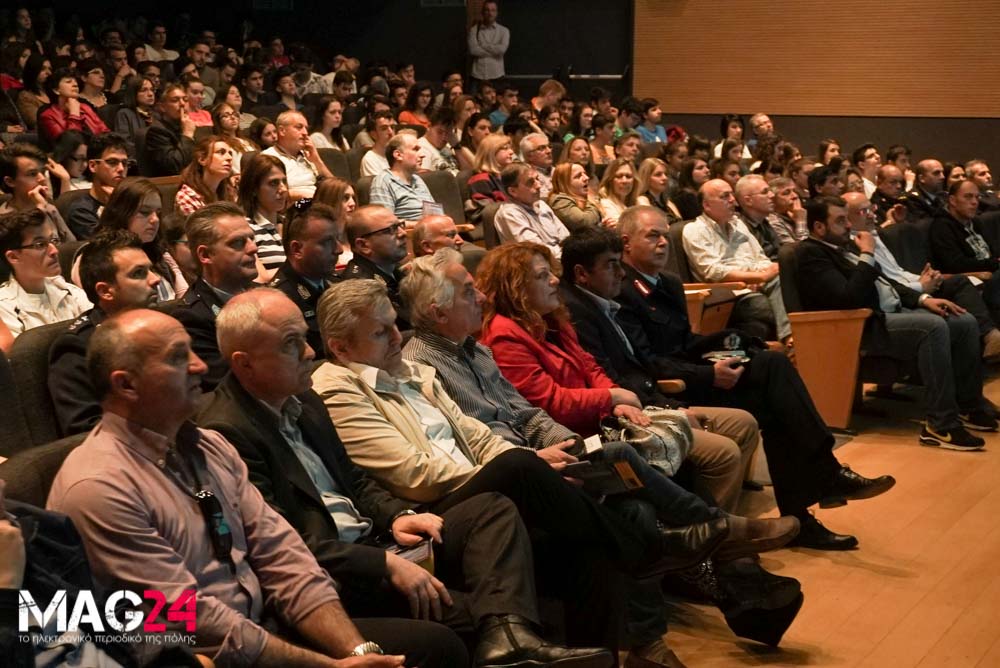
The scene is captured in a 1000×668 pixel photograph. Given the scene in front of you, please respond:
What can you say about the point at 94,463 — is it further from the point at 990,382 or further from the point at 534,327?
the point at 990,382

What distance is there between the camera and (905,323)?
479cm

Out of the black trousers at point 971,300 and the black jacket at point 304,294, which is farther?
the black trousers at point 971,300

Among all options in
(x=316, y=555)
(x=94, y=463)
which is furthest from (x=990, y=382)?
(x=94, y=463)

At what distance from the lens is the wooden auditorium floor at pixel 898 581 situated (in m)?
2.90

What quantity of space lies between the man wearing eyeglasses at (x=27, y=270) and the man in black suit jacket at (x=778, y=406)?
1702 millimetres

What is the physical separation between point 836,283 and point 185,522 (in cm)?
329

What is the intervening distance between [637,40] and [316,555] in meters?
10.4

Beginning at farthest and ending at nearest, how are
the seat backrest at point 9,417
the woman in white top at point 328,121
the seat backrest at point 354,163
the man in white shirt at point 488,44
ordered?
the man in white shirt at point 488,44 < the woman in white top at point 328,121 < the seat backrest at point 354,163 < the seat backrest at point 9,417

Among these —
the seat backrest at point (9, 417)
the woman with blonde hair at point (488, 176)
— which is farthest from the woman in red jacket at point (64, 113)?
the seat backrest at point (9, 417)

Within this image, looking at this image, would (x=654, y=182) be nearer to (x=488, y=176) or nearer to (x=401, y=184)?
(x=488, y=176)

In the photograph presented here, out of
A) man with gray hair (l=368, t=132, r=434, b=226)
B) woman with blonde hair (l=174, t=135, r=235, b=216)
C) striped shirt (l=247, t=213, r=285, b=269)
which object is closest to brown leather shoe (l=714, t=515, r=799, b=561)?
striped shirt (l=247, t=213, r=285, b=269)

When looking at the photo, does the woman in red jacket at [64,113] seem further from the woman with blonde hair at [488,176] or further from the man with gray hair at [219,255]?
the man with gray hair at [219,255]

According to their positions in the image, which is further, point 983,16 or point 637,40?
point 637,40

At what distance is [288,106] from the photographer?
843cm
